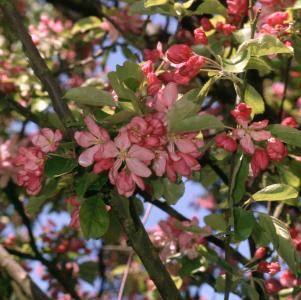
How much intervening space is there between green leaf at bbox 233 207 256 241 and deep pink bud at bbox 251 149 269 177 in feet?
0.39

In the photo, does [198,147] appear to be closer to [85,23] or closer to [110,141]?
[110,141]

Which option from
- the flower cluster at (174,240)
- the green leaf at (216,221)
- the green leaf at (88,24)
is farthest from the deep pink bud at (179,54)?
the green leaf at (88,24)

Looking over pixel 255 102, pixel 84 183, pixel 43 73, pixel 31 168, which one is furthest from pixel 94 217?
pixel 255 102

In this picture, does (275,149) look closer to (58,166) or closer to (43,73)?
(58,166)

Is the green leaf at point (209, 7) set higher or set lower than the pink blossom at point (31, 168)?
higher

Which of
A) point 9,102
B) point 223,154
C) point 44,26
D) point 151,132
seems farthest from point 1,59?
point 151,132

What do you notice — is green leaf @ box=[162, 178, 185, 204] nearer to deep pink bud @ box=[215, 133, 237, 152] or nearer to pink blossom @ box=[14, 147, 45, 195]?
deep pink bud @ box=[215, 133, 237, 152]

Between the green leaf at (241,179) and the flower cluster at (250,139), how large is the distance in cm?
8

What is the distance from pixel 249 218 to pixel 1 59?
2193 millimetres

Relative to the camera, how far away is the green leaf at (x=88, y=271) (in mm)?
3779

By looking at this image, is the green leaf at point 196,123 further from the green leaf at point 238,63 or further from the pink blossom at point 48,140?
the pink blossom at point 48,140

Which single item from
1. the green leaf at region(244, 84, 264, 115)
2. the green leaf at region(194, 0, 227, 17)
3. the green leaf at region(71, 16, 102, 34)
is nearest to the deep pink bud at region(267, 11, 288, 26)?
the green leaf at region(194, 0, 227, 17)

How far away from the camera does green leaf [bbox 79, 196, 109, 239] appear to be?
1.70 m

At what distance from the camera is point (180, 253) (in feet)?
8.10
